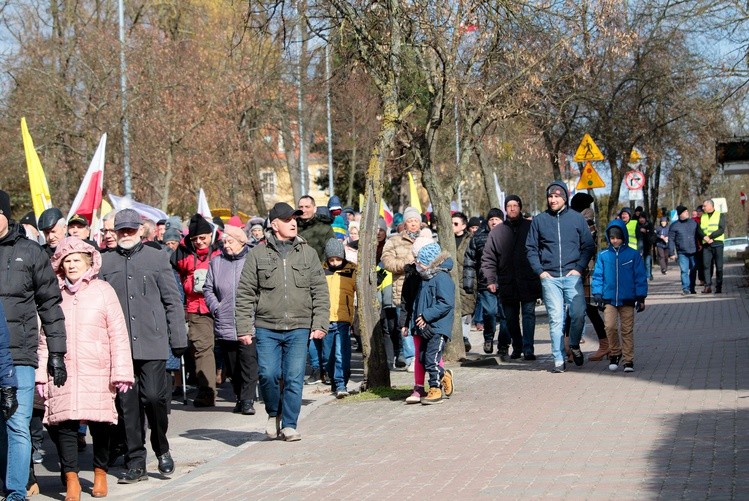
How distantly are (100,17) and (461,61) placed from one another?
27.9 metres

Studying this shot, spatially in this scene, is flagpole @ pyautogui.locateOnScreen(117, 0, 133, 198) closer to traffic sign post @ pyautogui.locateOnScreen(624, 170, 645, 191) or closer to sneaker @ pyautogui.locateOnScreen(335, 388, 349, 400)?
traffic sign post @ pyautogui.locateOnScreen(624, 170, 645, 191)

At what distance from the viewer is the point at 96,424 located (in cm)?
885

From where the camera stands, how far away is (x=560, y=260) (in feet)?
45.5

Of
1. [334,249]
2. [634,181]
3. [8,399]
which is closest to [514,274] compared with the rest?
[334,249]

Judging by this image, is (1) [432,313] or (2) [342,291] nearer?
(1) [432,313]

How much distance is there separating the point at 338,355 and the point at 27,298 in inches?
211

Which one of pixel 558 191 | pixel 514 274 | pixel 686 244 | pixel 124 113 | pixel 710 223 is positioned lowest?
pixel 514 274

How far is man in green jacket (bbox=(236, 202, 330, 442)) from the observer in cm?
1023

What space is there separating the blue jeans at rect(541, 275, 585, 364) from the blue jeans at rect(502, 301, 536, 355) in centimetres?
126

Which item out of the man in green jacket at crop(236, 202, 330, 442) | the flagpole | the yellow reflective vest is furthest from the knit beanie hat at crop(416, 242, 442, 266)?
the flagpole

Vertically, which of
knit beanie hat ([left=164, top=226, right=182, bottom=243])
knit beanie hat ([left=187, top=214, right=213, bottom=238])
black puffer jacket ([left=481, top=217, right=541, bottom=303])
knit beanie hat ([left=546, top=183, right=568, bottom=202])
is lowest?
black puffer jacket ([left=481, top=217, right=541, bottom=303])

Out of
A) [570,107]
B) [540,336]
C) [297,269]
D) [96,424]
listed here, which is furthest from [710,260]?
[96,424]

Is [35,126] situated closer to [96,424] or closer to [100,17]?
[100,17]

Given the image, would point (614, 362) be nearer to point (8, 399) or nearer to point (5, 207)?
point (5, 207)
